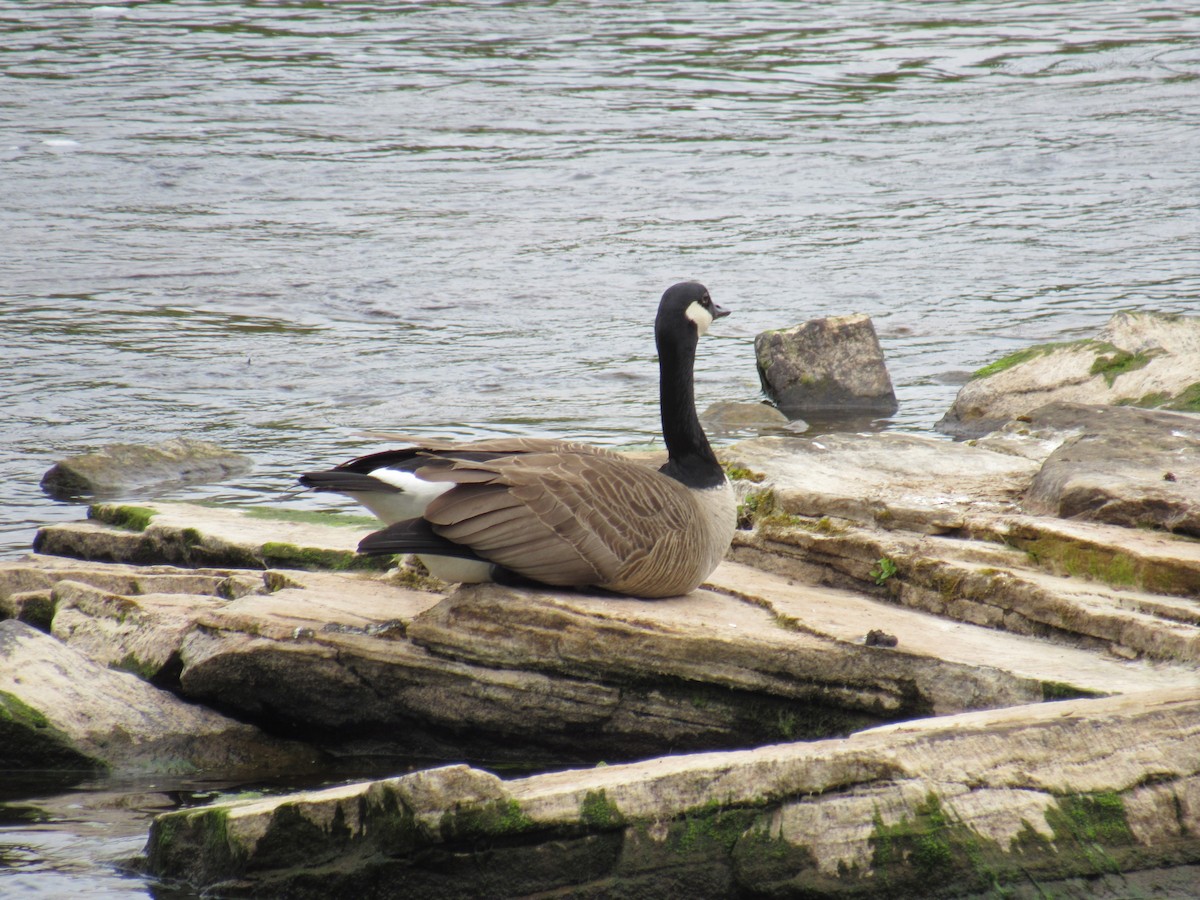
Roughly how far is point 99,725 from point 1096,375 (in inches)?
266

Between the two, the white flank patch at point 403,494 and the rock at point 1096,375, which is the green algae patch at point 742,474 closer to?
the white flank patch at point 403,494

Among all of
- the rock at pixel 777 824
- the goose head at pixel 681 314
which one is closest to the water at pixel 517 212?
the rock at pixel 777 824

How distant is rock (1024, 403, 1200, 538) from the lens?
20.1 feet

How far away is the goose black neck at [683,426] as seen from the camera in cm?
605

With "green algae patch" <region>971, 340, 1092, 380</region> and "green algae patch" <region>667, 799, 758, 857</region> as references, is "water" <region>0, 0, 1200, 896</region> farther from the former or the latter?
"green algae patch" <region>667, 799, 758, 857</region>

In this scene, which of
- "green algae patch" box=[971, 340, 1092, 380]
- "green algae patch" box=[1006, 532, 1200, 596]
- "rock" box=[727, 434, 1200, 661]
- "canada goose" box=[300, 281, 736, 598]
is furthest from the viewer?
"green algae patch" box=[971, 340, 1092, 380]

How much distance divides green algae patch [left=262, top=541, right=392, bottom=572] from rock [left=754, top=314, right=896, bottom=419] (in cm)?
455

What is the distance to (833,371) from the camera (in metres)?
10.7

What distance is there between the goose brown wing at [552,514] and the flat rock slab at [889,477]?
1144mm

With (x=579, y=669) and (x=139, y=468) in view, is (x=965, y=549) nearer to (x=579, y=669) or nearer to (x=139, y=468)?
(x=579, y=669)

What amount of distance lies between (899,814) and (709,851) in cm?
51

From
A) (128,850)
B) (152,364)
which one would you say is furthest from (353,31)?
(128,850)

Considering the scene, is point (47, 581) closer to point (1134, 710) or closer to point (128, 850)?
point (128, 850)

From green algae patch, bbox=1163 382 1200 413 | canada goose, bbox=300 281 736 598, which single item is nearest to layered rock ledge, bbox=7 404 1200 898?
canada goose, bbox=300 281 736 598
